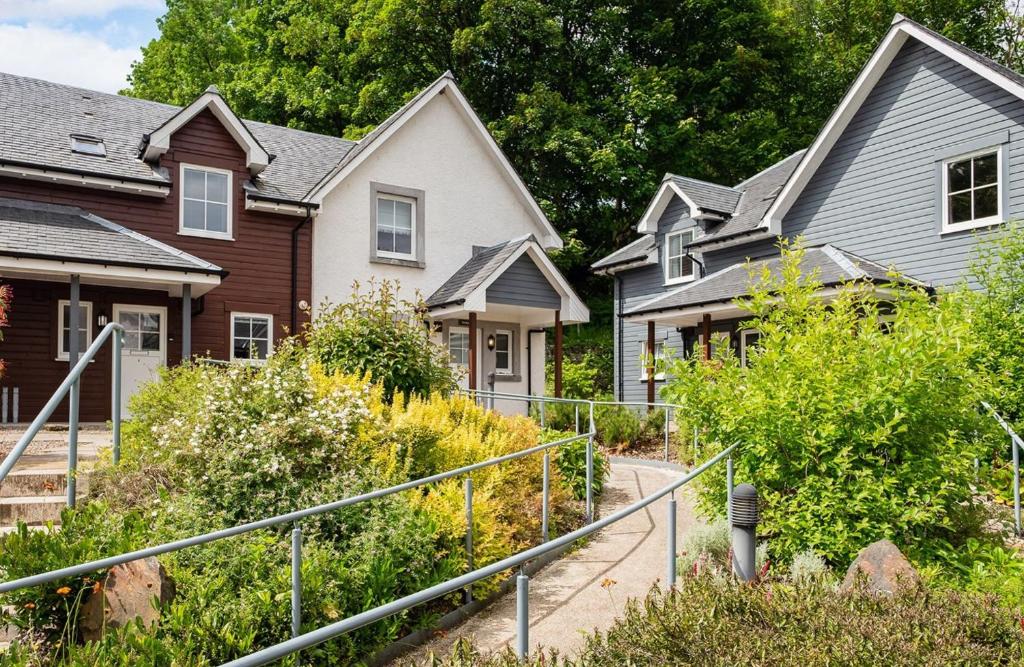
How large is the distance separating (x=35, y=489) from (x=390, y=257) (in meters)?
11.8

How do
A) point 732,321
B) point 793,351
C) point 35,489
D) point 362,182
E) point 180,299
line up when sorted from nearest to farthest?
point 793,351 → point 35,489 → point 180,299 → point 362,182 → point 732,321

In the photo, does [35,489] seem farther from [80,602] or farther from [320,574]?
[320,574]

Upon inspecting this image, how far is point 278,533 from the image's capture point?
6.49 m

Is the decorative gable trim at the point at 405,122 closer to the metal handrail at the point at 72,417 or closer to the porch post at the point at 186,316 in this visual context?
the porch post at the point at 186,316

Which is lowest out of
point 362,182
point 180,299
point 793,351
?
point 793,351

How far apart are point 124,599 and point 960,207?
49.7 ft

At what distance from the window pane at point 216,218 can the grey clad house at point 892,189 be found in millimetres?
9599

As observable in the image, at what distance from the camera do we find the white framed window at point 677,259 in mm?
21859

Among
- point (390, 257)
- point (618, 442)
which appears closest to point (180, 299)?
point (390, 257)

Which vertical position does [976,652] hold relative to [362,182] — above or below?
below

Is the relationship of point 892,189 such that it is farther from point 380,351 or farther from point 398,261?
point 380,351

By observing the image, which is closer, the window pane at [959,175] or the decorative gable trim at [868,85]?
the decorative gable trim at [868,85]

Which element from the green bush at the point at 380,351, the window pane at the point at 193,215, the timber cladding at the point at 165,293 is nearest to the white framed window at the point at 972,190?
the green bush at the point at 380,351

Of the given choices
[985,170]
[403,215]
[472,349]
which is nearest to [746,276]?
[985,170]
